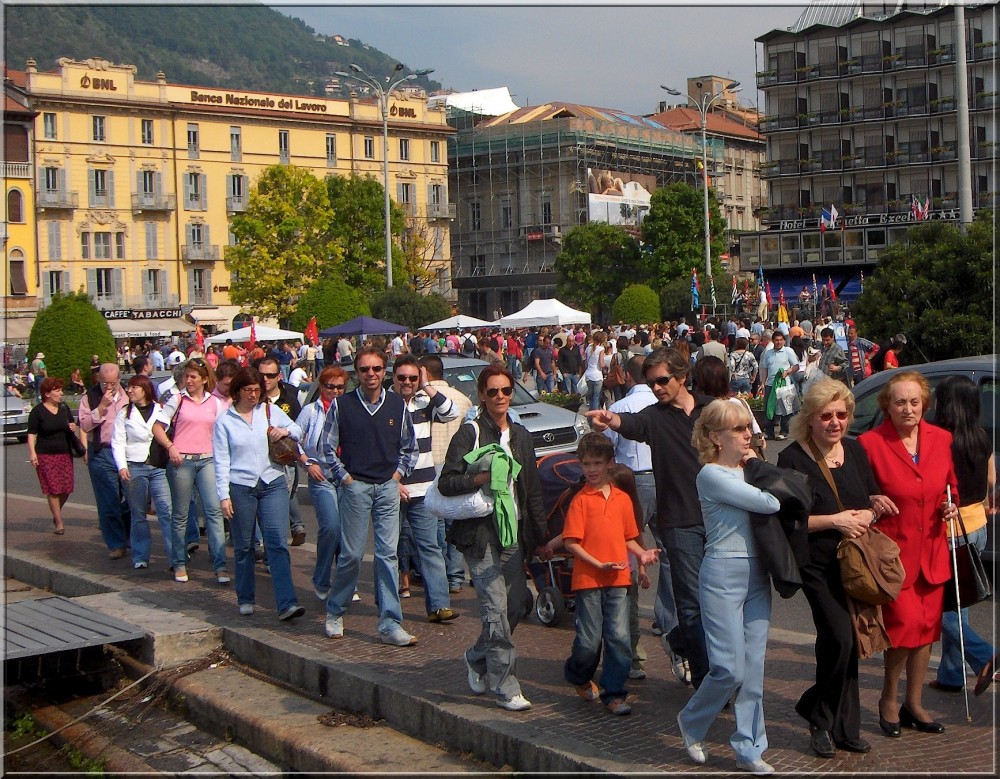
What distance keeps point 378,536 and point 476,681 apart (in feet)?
5.03

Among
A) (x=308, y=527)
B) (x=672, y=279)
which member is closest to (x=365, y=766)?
(x=308, y=527)

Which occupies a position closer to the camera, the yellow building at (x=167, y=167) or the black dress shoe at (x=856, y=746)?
the black dress shoe at (x=856, y=746)

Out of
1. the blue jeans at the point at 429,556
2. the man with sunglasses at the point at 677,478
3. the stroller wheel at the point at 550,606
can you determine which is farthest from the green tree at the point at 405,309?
the man with sunglasses at the point at 677,478

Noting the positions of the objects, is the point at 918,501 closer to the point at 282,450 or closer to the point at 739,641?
the point at 739,641

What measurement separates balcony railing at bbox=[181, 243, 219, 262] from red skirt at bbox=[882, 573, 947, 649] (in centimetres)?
7226

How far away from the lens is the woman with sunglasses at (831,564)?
518 centimetres

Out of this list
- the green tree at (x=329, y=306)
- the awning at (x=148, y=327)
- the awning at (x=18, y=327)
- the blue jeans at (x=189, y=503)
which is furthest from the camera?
the awning at (x=148, y=327)

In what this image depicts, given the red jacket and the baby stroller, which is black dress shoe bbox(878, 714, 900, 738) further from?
the baby stroller

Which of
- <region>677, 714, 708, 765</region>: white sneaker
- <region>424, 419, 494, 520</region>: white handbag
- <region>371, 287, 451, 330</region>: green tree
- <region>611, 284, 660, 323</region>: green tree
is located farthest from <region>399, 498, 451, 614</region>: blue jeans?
<region>611, 284, 660, 323</region>: green tree

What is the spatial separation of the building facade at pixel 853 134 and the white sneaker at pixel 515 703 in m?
60.8

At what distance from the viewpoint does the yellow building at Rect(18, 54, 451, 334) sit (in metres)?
68.1

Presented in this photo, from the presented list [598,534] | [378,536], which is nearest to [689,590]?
[598,534]

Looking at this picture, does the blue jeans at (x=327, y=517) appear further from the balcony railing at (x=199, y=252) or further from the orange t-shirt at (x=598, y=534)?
the balcony railing at (x=199, y=252)

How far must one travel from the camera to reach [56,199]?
222ft
